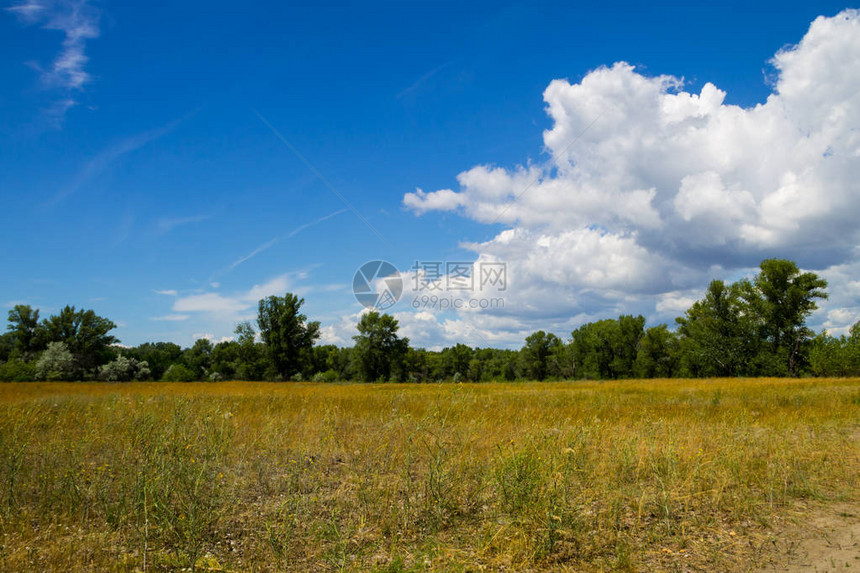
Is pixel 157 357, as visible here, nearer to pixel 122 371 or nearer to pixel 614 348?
pixel 122 371

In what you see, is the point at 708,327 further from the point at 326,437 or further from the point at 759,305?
the point at 326,437

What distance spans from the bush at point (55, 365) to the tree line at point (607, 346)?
8 cm

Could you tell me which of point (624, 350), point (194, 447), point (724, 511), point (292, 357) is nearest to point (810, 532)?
point (724, 511)

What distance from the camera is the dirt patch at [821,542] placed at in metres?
3.92

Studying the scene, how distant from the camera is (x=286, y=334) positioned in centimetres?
5191

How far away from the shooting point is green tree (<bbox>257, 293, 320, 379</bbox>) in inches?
2031

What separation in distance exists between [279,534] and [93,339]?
190 ft

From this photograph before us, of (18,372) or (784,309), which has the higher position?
(784,309)

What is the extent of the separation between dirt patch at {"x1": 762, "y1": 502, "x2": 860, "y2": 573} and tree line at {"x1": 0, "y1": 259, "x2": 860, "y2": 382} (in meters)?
43.8

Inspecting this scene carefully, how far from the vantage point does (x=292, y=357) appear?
5209 cm

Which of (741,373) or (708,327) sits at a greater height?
(708,327)

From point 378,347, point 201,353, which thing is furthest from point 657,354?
point 201,353

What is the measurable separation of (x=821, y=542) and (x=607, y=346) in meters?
81.4

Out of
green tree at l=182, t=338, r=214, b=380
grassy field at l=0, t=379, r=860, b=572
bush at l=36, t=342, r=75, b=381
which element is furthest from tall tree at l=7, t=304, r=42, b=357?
grassy field at l=0, t=379, r=860, b=572
